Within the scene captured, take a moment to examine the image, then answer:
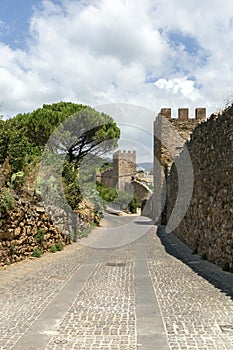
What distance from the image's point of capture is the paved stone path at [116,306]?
3965 mm

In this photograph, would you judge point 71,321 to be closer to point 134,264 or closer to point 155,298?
point 155,298

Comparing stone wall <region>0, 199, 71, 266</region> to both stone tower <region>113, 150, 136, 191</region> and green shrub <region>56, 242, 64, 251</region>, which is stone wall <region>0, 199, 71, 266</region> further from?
stone tower <region>113, 150, 136, 191</region>

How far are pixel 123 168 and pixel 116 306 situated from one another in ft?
147

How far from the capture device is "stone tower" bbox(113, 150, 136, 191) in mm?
48731

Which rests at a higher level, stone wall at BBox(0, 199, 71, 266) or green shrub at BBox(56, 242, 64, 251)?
stone wall at BBox(0, 199, 71, 266)

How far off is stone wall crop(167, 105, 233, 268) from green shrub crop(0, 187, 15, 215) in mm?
4573

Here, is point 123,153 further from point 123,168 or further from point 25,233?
point 25,233

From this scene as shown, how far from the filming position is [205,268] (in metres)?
8.04

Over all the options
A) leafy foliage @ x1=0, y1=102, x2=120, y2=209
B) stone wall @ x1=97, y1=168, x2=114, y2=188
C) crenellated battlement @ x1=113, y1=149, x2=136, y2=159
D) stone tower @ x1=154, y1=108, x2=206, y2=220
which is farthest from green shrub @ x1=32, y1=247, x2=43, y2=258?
stone wall @ x1=97, y1=168, x2=114, y2=188

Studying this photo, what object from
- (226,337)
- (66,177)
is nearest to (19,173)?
(66,177)

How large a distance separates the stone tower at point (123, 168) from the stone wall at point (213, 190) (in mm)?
37085

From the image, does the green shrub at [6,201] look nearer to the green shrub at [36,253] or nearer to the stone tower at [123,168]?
the green shrub at [36,253]

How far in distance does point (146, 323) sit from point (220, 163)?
15.3ft

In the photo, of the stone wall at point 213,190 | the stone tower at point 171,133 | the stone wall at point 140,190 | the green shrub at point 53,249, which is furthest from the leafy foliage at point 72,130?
the stone wall at point 140,190
